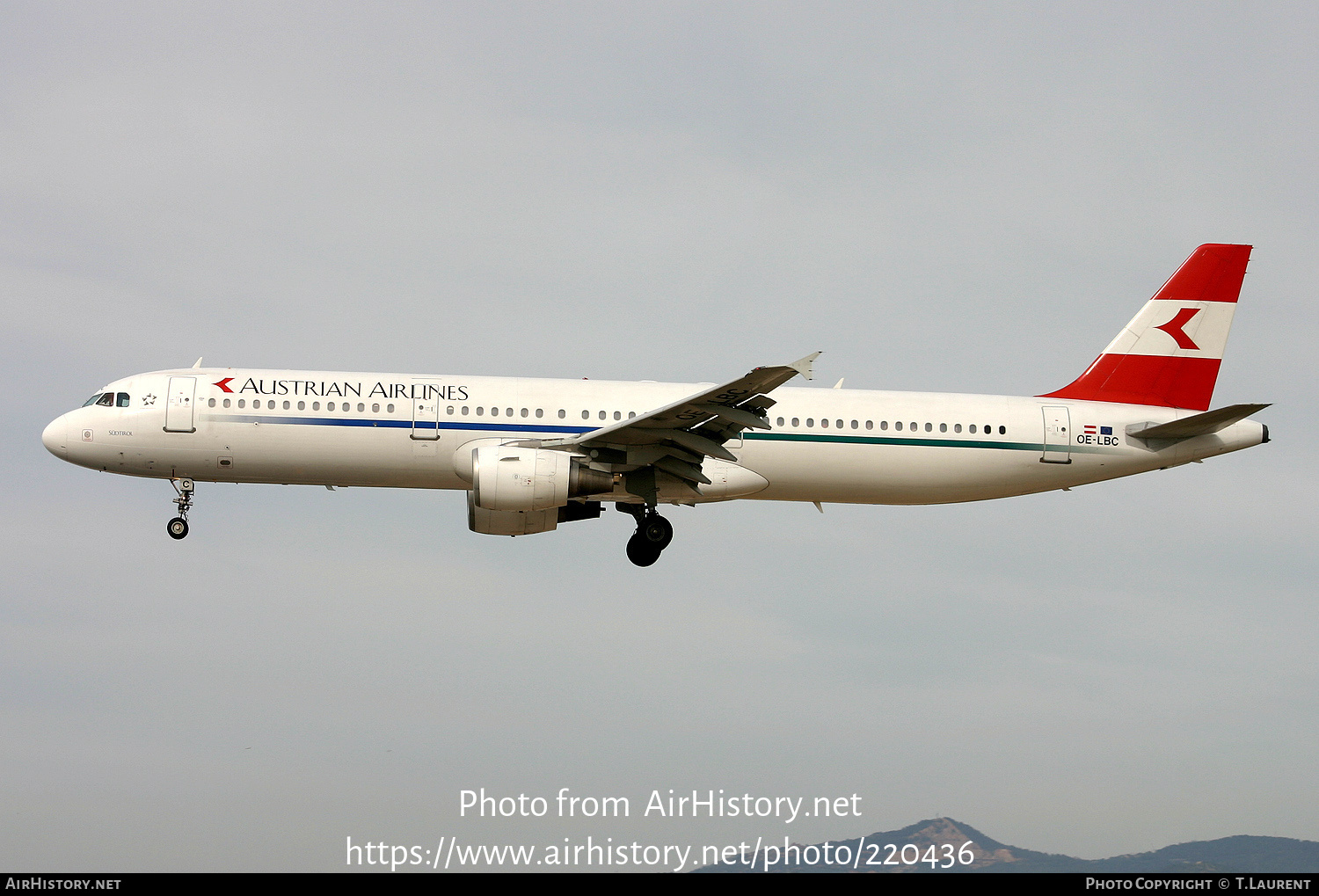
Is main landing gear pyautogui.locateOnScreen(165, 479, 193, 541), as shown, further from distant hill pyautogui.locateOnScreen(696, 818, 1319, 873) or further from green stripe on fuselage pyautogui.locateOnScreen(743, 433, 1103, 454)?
distant hill pyautogui.locateOnScreen(696, 818, 1319, 873)

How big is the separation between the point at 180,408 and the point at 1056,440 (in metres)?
20.1

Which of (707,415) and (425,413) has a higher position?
(425,413)

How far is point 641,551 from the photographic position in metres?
29.0

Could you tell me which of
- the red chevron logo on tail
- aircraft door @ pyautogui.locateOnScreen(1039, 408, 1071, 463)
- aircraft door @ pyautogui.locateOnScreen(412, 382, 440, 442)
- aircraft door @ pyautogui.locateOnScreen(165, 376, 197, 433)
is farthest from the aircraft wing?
the red chevron logo on tail

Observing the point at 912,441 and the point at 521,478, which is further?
the point at 912,441

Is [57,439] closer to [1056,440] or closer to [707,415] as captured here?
[707,415]

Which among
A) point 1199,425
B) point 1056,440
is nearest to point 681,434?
point 1056,440

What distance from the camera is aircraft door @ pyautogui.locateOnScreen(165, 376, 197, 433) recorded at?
89.0 feet

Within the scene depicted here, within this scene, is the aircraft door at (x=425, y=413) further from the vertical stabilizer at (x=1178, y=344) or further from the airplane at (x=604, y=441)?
the vertical stabilizer at (x=1178, y=344)

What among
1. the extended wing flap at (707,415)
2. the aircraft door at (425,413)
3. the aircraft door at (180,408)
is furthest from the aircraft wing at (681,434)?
the aircraft door at (180,408)

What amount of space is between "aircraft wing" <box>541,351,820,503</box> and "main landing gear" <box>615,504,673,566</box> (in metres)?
1.26

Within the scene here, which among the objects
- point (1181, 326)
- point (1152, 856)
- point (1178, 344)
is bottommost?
point (1152, 856)

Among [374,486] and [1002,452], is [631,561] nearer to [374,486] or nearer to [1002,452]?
[374,486]

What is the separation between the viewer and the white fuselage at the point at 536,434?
89.0ft
